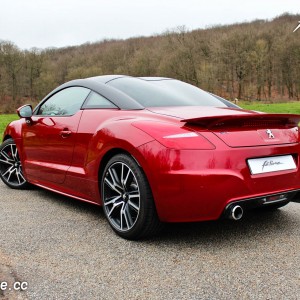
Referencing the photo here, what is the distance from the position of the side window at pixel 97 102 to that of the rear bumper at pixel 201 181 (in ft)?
2.81

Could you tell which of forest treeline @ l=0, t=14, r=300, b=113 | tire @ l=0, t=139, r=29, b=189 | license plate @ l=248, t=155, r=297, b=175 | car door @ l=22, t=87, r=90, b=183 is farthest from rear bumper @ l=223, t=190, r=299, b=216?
forest treeline @ l=0, t=14, r=300, b=113

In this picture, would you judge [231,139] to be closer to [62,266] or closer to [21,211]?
[62,266]

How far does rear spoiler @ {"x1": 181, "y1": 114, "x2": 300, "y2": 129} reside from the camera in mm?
2928

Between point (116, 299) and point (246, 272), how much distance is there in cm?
84

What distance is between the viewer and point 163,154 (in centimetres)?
288

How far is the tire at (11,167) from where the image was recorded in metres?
5.21

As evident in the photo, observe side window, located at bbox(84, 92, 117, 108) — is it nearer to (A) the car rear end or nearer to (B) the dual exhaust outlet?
(A) the car rear end

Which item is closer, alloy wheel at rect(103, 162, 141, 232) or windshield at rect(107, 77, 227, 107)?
alloy wheel at rect(103, 162, 141, 232)

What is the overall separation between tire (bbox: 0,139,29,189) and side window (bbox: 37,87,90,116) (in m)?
0.79

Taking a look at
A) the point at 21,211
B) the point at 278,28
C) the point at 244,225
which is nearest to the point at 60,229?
the point at 21,211

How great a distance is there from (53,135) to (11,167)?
1470mm

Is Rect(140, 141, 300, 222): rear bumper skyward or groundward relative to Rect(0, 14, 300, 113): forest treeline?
groundward

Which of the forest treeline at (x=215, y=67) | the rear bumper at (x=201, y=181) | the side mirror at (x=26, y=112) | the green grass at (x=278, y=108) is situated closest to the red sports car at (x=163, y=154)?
the rear bumper at (x=201, y=181)

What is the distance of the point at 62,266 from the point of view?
2.70m
